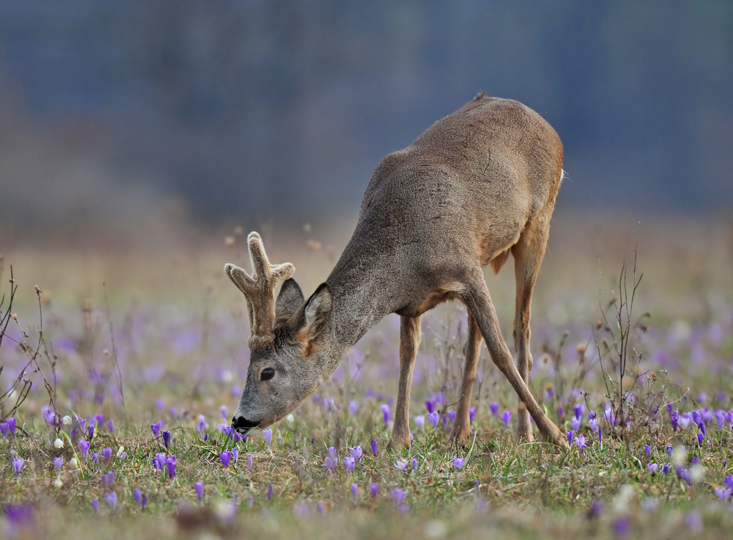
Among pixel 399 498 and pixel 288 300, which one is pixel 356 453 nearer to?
pixel 399 498

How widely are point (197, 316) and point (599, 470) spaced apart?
31.2 feet

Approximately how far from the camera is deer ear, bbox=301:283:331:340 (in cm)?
499

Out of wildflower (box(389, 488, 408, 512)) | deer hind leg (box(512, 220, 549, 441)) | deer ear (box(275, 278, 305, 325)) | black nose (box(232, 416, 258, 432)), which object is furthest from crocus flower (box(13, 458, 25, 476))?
deer hind leg (box(512, 220, 549, 441))

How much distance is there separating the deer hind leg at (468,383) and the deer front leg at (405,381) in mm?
364

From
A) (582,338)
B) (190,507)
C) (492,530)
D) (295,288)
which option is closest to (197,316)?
(582,338)

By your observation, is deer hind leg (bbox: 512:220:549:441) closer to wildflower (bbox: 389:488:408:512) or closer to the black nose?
the black nose

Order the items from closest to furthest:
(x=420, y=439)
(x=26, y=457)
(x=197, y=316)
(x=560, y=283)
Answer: (x=26, y=457) < (x=420, y=439) < (x=197, y=316) < (x=560, y=283)

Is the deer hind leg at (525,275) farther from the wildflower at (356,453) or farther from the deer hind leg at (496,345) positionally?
the wildflower at (356,453)

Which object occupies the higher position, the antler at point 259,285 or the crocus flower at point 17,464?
the antler at point 259,285

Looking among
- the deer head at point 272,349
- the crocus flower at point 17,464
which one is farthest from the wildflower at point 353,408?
the crocus flower at point 17,464

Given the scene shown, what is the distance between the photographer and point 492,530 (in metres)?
3.11

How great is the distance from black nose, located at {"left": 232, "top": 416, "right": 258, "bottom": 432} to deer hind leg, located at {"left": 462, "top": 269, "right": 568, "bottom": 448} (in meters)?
1.67

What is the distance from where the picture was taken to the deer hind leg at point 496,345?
17.5ft

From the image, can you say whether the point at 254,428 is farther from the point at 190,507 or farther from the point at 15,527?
the point at 15,527
